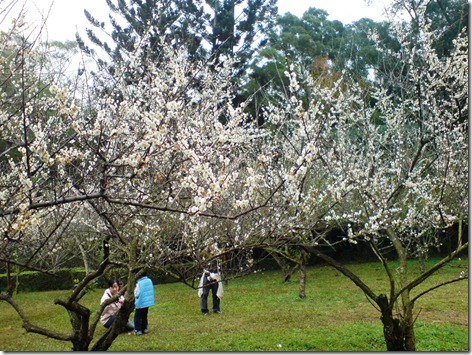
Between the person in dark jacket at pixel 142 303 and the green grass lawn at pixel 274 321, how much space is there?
0.13 meters

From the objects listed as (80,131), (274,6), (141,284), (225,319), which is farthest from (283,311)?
(274,6)

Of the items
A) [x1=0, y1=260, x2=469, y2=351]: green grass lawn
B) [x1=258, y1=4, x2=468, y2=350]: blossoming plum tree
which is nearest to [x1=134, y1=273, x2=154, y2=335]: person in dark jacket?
[x1=0, y1=260, x2=469, y2=351]: green grass lawn

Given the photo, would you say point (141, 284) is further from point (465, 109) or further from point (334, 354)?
point (465, 109)

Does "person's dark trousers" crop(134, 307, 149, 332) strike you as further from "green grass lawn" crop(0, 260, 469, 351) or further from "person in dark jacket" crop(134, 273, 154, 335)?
"green grass lawn" crop(0, 260, 469, 351)

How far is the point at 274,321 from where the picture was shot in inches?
228

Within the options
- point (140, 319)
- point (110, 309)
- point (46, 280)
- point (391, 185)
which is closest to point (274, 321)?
point (140, 319)

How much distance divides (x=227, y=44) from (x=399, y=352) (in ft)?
25.9

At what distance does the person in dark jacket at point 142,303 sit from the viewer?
17.5 ft

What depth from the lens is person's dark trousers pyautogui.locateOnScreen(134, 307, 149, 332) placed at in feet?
17.7

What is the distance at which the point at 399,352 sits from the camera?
3.39 meters

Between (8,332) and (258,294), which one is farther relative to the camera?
(258,294)

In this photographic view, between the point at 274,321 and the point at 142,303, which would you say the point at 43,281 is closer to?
the point at 142,303

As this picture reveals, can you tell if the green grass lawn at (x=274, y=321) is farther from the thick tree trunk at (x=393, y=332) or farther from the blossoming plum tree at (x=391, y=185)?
the thick tree trunk at (x=393, y=332)

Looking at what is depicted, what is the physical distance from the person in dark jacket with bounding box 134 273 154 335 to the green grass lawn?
13 centimetres
